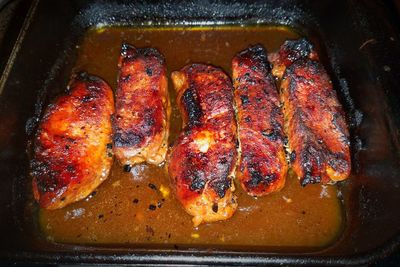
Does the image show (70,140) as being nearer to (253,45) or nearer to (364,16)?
(253,45)

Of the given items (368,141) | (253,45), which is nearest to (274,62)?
(253,45)

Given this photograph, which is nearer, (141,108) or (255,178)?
(255,178)

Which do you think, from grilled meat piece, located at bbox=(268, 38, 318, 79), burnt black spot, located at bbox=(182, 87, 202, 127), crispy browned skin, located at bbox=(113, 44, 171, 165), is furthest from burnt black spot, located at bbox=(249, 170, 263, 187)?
grilled meat piece, located at bbox=(268, 38, 318, 79)

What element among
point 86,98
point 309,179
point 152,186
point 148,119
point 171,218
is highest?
point 86,98

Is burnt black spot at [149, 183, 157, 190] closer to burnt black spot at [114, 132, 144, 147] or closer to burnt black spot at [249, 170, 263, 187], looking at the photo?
burnt black spot at [114, 132, 144, 147]

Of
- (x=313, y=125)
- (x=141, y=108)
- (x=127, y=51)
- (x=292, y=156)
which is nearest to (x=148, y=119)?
(x=141, y=108)

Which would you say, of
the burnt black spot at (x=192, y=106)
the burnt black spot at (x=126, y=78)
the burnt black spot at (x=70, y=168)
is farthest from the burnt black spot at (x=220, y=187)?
the burnt black spot at (x=126, y=78)

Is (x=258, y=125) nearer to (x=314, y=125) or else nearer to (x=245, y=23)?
(x=314, y=125)
